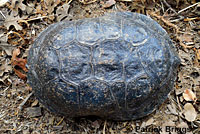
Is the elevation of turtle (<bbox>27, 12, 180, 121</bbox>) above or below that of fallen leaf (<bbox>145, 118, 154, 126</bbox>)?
above

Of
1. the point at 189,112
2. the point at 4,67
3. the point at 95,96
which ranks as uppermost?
the point at 4,67

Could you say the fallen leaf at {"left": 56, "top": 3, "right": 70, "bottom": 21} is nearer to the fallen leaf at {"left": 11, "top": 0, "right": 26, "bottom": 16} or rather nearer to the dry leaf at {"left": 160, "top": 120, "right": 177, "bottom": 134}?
the fallen leaf at {"left": 11, "top": 0, "right": 26, "bottom": 16}

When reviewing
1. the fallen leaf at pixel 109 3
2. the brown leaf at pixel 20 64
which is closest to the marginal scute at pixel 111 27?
the fallen leaf at pixel 109 3

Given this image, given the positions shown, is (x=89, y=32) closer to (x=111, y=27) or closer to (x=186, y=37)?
(x=111, y=27)

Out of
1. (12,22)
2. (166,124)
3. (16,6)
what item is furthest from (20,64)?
(166,124)

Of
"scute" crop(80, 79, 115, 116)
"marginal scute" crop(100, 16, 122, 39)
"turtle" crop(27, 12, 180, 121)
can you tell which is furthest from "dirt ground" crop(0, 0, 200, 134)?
"marginal scute" crop(100, 16, 122, 39)

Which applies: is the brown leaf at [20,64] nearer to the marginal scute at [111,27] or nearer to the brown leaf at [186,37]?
the marginal scute at [111,27]
